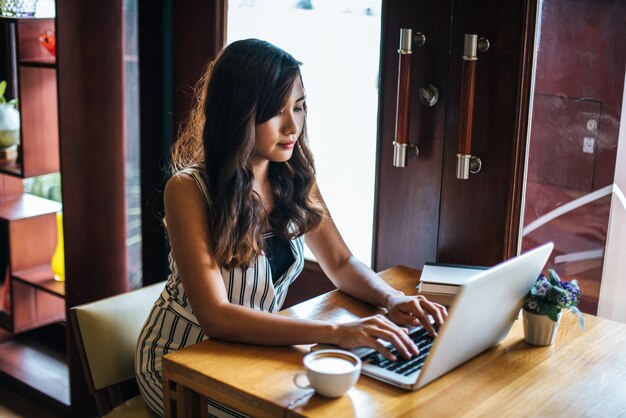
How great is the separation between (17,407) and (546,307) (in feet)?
6.46

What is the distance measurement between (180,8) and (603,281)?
1.57 m

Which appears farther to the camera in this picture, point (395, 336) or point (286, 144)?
point (286, 144)

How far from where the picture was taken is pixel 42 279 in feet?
9.07

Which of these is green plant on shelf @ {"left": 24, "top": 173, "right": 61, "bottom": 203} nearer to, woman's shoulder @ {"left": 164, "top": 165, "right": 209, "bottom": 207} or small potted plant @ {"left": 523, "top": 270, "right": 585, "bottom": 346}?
woman's shoulder @ {"left": 164, "top": 165, "right": 209, "bottom": 207}

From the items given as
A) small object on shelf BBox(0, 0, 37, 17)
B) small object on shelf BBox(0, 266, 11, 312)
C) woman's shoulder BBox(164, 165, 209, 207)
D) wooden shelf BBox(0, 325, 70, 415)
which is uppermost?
small object on shelf BBox(0, 0, 37, 17)

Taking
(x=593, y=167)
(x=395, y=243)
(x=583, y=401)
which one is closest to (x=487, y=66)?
(x=593, y=167)

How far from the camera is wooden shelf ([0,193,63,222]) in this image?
108 inches

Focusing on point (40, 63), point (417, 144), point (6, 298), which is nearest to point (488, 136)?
point (417, 144)

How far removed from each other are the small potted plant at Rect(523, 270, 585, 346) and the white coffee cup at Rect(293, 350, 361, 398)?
0.44 meters

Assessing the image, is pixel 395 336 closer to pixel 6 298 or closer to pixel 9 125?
pixel 9 125

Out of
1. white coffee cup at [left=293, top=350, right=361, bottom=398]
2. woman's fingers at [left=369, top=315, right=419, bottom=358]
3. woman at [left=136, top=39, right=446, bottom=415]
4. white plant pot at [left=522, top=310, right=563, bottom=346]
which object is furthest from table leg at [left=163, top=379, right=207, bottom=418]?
white plant pot at [left=522, top=310, right=563, bottom=346]

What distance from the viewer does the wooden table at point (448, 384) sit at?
4.65ft

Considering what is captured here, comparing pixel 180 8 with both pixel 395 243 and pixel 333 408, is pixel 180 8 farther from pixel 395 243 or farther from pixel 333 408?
pixel 333 408

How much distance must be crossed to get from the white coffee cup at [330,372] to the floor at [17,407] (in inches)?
64.0
